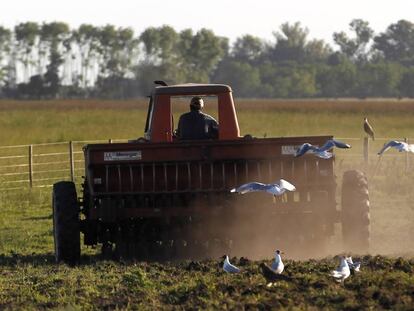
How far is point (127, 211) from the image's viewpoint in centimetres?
1242

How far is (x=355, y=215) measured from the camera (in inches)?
502

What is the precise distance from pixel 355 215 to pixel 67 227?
3261 mm

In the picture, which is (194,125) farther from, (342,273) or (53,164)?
(53,164)

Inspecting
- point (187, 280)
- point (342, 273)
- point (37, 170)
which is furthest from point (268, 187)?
point (37, 170)

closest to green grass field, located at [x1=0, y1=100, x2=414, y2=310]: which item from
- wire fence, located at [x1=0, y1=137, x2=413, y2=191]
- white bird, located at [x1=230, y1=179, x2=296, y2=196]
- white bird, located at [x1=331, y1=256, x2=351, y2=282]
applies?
white bird, located at [x1=331, y1=256, x2=351, y2=282]

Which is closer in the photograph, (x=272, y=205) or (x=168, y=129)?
(x=272, y=205)

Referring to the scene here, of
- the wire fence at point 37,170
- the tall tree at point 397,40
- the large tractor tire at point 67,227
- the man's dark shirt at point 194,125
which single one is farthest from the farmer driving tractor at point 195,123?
the tall tree at point 397,40

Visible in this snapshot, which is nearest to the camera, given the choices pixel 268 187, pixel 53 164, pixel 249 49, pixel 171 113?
pixel 268 187

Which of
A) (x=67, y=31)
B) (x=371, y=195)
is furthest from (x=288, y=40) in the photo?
(x=371, y=195)

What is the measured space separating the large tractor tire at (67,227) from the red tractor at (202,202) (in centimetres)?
1

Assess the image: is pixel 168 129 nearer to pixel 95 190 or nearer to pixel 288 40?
pixel 95 190

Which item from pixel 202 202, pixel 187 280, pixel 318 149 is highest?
pixel 318 149

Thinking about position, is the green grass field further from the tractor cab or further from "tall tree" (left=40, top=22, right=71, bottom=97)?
"tall tree" (left=40, top=22, right=71, bottom=97)

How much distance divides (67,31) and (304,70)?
94.7 feet
